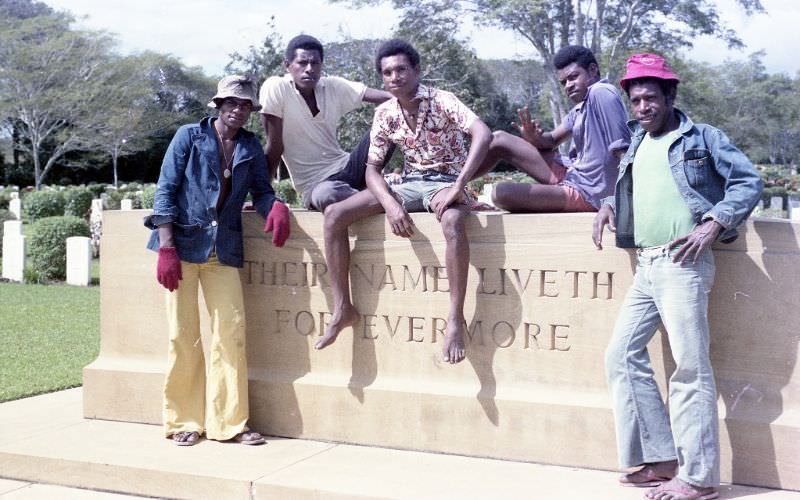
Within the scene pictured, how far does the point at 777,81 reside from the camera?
70.0 meters

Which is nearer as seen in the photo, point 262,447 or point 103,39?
point 262,447

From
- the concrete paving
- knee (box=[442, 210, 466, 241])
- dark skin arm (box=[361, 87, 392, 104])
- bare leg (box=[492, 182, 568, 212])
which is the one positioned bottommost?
the concrete paving

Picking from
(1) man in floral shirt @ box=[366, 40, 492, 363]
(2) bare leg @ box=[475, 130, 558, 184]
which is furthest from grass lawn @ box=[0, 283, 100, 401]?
(2) bare leg @ box=[475, 130, 558, 184]

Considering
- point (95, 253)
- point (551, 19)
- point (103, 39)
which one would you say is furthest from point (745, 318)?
point (103, 39)

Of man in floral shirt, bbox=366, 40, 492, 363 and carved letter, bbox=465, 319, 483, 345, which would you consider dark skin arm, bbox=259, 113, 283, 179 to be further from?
carved letter, bbox=465, 319, 483, 345

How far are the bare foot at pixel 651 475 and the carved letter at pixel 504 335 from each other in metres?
0.92

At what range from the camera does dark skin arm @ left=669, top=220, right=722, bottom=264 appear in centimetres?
377

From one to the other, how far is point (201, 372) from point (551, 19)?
987 inches

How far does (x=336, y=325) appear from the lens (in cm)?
498

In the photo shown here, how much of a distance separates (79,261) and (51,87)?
35.6 metres

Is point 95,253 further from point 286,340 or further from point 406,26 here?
point 406,26

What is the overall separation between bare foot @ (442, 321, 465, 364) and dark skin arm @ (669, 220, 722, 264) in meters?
1.23

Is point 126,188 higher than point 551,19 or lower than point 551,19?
lower

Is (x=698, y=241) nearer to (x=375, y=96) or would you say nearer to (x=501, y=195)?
(x=501, y=195)
